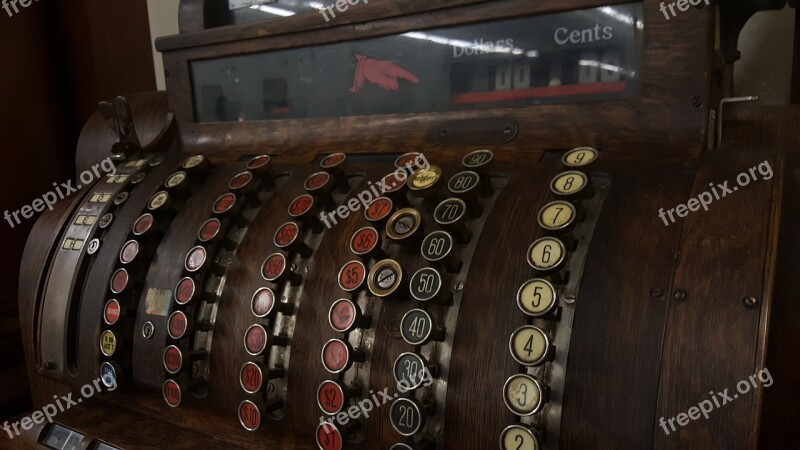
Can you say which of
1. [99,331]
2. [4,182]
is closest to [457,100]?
[99,331]

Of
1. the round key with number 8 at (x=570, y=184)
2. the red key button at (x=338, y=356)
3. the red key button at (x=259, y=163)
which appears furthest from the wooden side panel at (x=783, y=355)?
the red key button at (x=259, y=163)

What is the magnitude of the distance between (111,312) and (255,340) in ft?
1.57

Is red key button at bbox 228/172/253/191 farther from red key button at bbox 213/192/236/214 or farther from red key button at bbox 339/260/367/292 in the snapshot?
red key button at bbox 339/260/367/292

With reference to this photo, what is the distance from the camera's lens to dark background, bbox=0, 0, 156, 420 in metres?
2.47

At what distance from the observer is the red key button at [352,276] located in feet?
3.78

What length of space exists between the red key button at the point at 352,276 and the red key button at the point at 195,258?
0.39 m

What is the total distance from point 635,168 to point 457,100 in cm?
43

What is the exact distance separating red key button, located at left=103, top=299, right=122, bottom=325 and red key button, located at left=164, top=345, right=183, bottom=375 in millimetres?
208

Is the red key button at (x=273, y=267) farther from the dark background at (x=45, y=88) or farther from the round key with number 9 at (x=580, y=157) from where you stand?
the dark background at (x=45, y=88)

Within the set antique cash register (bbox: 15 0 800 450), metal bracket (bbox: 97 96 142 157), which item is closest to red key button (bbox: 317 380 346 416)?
antique cash register (bbox: 15 0 800 450)

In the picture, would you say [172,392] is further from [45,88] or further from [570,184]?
[45,88]

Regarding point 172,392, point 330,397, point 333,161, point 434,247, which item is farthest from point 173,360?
point 434,247

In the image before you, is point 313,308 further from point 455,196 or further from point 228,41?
point 228,41

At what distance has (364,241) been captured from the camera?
1.21 metres
